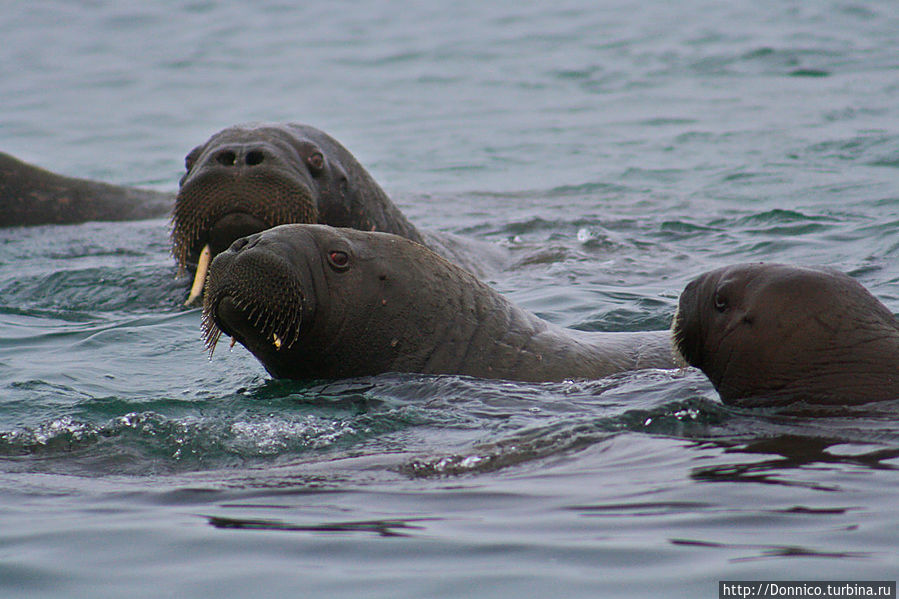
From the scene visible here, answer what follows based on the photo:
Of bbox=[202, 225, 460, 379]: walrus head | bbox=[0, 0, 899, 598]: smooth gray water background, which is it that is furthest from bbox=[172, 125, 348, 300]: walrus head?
bbox=[202, 225, 460, 379]: walrus head

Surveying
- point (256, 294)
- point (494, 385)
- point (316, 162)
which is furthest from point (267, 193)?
point (494, 385)

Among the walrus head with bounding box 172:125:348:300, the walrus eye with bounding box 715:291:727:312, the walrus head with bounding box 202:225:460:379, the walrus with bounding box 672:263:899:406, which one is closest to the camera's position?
the walrus with bounding box 672:263:899:406

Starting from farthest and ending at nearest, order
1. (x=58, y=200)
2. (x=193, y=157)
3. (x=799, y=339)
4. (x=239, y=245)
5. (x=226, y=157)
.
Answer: (x=58, y=200), (x=193, y=157), (x=226, y=157), (x=239, y=245), (x=799, y=339)

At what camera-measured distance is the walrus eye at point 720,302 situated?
5992 mm

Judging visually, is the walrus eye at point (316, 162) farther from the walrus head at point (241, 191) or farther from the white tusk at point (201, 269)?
the white tusk at point (201, 269)

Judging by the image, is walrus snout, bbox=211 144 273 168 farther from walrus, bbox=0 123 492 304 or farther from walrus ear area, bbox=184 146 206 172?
walrus ear area, bbox=184 146 206 172

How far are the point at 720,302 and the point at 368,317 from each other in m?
1.76

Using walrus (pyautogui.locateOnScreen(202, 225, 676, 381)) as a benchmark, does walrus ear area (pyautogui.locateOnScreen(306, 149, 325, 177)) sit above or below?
above

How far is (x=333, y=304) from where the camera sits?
639cm

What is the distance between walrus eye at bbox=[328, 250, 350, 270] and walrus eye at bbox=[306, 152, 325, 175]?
2.27 meters

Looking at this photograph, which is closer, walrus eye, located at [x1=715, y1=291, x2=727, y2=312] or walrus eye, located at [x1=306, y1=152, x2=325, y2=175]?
walrus eye, located at [x1=715, y1=291, x2=727, y2=312]

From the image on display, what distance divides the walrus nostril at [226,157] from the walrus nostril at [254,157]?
8 cm

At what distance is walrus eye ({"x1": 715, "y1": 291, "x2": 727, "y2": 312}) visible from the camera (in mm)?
5992

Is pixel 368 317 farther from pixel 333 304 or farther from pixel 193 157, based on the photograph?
pixel 193 157
